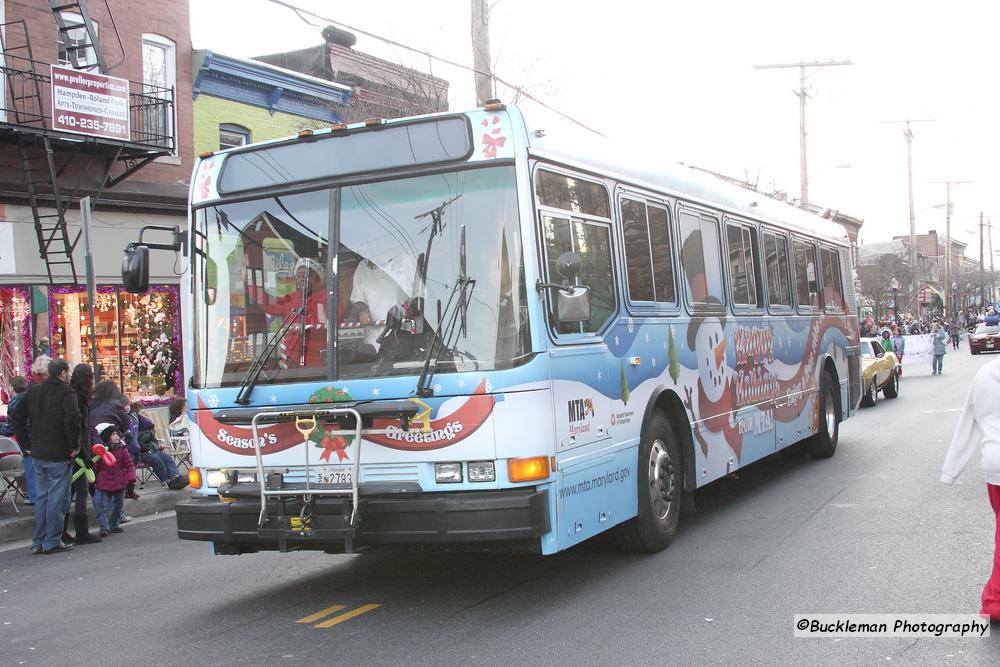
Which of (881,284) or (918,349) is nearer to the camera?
(918,349)

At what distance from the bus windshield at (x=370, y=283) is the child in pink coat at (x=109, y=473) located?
4474 millimetres

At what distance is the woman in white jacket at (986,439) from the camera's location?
5504mm

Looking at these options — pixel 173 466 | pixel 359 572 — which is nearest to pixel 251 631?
pixel 359 572

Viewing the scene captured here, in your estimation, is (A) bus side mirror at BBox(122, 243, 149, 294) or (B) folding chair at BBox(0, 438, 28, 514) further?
(B) folding chair at BBox(0, 438, 28, 514)

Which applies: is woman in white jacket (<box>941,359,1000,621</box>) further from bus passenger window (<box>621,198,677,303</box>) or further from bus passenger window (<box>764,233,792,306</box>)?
bus passenger window (<box>764,233,792,306</box>)

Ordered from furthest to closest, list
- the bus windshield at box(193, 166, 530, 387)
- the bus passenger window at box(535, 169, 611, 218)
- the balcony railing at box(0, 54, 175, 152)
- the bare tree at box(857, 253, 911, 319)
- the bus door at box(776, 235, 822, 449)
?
the bare tree at box(857, 253, 911, 319)
the balcony railing at box(0, 54, 175, 152)
the bus door at box(776, 235, 822, 449)
the bus passenger window at box(535, 169, 611, 218)
the bus windshield at box(193, 166, 530, 387)

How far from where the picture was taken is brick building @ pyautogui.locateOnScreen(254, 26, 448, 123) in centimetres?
2264

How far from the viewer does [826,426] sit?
13.4 metres

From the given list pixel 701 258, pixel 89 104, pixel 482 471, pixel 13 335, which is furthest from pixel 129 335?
pixel 482 471

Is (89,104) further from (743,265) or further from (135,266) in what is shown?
(743,265)

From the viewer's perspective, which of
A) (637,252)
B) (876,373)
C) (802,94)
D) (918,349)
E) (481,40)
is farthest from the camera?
(918,349)

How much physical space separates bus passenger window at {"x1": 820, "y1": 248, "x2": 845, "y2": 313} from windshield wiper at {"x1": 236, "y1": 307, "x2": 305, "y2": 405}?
891 cm

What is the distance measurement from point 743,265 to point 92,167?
41.8ft

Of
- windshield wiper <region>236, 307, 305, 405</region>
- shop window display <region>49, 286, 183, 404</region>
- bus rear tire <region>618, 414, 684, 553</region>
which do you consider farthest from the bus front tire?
shop window display <region>49, 286, 183, 404</region>
